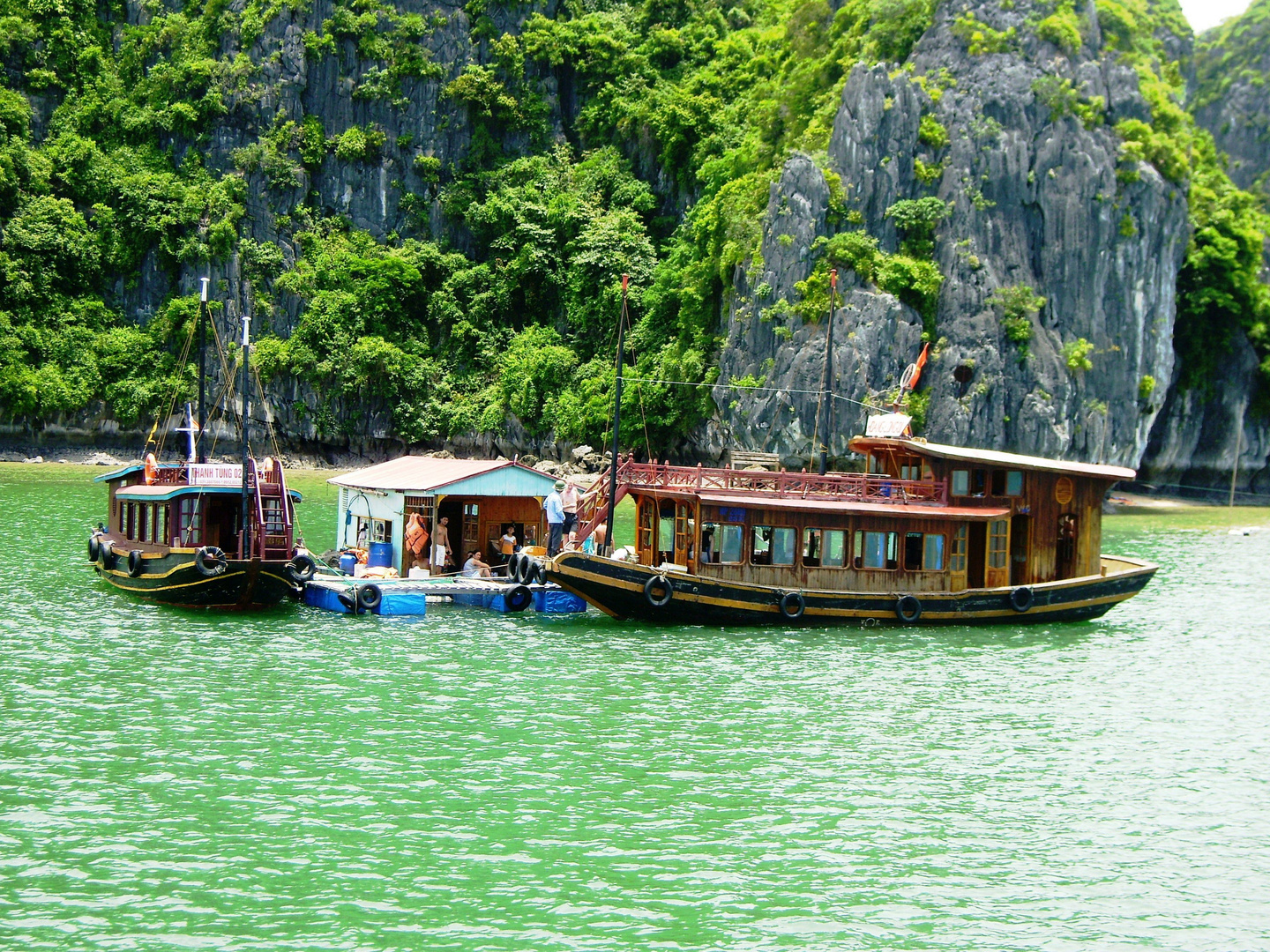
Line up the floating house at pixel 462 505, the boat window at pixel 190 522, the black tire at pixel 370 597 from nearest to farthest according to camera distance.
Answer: the black tire at pixel 370 597 < the boat window at pixel 190 522 < the floating house at pixel 462 505

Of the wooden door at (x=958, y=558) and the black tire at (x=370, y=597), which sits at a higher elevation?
the wooden door at (x=958, y=558)

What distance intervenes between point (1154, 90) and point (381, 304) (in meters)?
40.9

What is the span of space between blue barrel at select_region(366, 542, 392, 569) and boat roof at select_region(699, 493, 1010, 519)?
7.77m

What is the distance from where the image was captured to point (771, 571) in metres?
25.5

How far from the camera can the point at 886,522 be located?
84.5 ft

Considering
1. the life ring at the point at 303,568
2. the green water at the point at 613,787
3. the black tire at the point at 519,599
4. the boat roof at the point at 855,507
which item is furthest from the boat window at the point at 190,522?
the boat roof at the point at 855,507

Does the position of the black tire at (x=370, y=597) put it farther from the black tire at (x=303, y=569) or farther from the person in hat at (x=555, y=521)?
the person in hat at (x=555, y=521)

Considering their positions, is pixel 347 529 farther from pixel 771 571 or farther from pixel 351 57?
pixel 351 57

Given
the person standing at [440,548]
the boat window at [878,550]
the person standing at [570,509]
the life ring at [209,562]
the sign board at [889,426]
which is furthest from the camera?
the sign board at [889,426]

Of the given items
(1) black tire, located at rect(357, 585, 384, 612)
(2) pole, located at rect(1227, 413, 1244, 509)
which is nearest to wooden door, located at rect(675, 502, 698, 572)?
(1) black tire, located at rect(357, 585, 384, 612)

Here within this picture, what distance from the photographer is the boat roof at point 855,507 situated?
25.1 meters

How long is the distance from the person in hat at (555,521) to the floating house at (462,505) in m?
1.64

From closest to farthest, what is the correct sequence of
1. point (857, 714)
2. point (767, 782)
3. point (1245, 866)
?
point (1245, 866)
point (767, 782)
point (857, 714)

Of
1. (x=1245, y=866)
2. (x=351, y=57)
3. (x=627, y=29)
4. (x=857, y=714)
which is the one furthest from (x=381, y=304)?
(x=1245, y=866)
